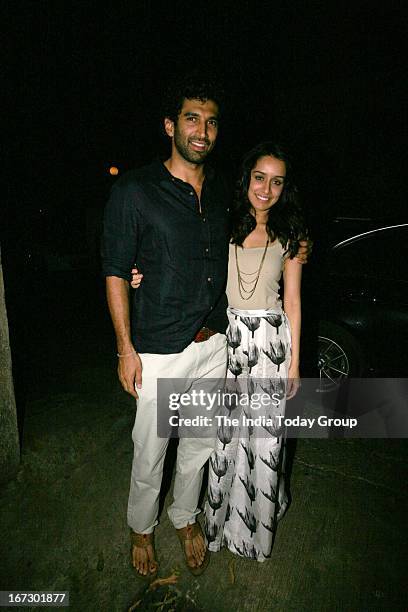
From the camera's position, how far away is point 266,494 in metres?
1.98

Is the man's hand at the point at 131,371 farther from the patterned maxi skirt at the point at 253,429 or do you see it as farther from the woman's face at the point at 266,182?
the woman's face at the point at 266,182

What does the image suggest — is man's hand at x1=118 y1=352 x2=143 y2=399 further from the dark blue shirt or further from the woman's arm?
the woman's arm

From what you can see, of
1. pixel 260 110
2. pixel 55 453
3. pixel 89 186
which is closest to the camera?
pixel 55 453

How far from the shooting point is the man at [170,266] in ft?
5.74

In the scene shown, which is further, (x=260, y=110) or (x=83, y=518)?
(x=260, y=110)

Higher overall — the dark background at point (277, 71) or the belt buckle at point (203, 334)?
the dark background at point (277, 71)

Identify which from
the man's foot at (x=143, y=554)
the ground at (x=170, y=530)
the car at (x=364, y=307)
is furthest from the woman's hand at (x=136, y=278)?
the car at (x=364, y=307)

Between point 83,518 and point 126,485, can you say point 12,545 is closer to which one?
point 83,518

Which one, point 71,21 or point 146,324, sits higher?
point 71,21

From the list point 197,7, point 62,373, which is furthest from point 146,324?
point 197,7

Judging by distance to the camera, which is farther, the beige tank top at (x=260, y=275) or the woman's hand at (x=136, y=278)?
the beige tank top at (x=260, y=275)

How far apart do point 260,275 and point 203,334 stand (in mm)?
416

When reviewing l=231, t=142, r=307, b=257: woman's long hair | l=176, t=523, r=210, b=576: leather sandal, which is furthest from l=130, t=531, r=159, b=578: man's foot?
l=231, t=142, r=307, b=257: woman's long hair

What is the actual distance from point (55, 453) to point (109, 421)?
21.2 inches
